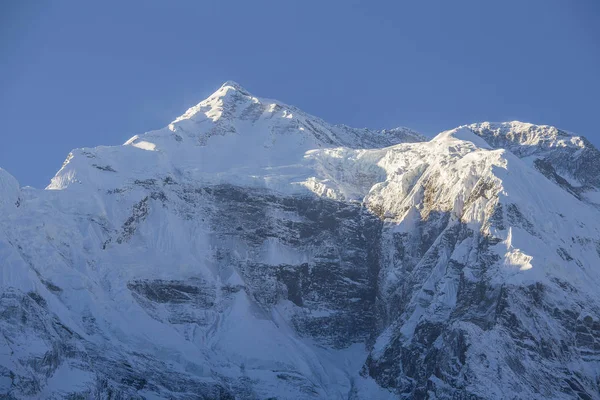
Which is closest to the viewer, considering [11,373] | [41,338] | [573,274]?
[11,373]

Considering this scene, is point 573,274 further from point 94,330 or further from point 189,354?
point 94,330

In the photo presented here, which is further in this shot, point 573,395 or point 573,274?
point 573,274

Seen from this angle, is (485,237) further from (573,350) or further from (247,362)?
(247,362)

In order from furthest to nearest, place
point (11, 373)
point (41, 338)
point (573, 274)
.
→ point (573, 274)
point (41, 338)
point (11, 373)

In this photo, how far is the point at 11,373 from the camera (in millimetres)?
165500

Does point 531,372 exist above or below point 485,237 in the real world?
below

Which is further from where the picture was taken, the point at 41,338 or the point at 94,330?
the point at 94,330

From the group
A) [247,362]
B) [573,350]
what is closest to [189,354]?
[247,362]

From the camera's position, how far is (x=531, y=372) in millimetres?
173000

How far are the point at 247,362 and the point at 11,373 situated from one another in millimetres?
46257

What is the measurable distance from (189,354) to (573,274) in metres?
62.7

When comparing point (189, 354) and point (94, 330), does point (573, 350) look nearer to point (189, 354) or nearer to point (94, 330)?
point (189, 354)

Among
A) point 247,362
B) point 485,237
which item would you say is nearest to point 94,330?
point 247,362

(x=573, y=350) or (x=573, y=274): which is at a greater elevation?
(x=573, y=274)
